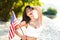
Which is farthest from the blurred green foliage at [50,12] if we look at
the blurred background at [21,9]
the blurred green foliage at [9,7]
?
the blurred green foliage at [9,7]

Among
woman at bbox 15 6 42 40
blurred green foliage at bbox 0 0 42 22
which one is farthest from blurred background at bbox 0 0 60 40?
woman at bbox 15 6 42 40

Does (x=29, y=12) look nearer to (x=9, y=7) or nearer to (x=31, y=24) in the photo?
(x=31, y=24)

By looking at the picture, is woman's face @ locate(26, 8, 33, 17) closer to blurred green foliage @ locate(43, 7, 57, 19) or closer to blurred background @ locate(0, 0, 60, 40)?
blurred background @ locate(0, 0, 60, 40)

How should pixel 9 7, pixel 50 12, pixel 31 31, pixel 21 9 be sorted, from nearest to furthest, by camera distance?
pixel 31 31, pixel 9 7, pixel 21 9, pixel 50 12

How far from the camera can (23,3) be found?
6.27 metres

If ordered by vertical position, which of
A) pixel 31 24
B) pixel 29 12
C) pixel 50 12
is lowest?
pixel 50 12

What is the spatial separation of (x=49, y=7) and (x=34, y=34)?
3897 millimetres

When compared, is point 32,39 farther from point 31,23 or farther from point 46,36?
point 46,36

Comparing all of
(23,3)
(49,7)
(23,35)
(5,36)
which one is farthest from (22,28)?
(49,7)

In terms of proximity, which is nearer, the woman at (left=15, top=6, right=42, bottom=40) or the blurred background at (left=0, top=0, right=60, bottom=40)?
the woman at (left=15, top=6, right=42, bottom=40)

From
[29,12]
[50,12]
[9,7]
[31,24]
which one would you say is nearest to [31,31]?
[31,24]

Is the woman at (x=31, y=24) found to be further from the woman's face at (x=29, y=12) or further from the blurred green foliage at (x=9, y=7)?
the blurred green foliage at (x=9, y=7)

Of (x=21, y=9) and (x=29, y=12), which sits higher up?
(x=29, y=12)

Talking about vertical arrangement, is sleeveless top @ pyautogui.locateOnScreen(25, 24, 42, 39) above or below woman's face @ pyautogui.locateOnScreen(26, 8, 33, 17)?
below
